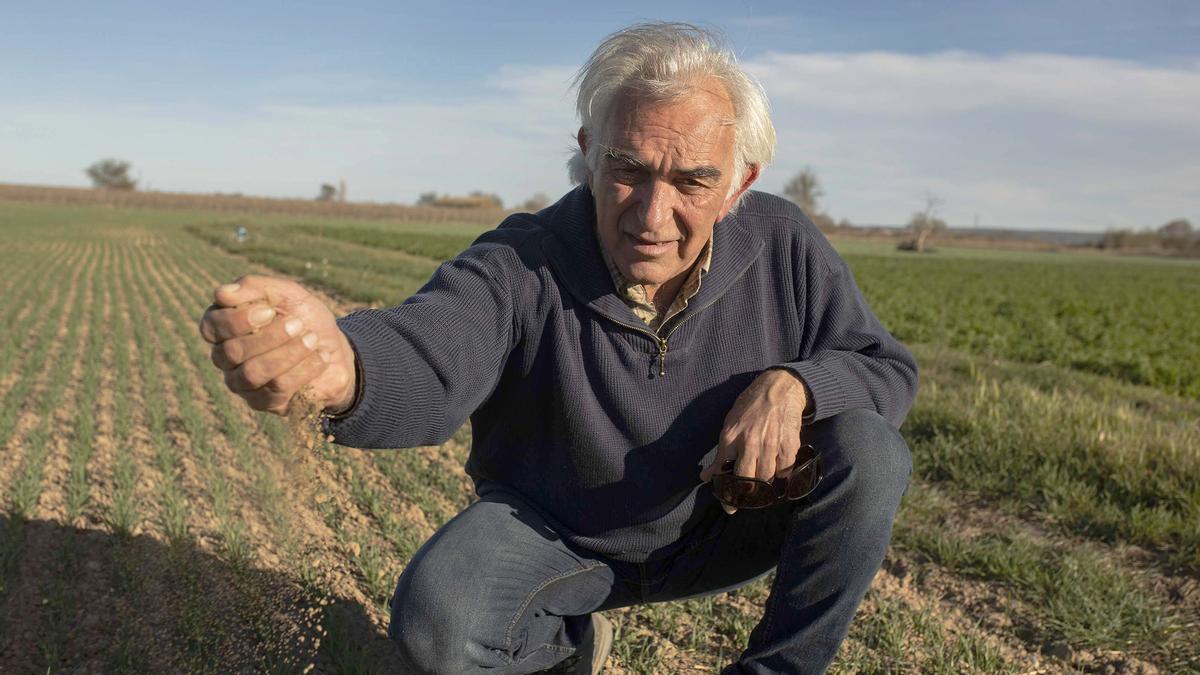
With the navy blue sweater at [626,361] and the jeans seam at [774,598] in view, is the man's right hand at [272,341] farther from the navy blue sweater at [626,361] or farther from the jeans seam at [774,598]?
the jeans seam at [774,598]

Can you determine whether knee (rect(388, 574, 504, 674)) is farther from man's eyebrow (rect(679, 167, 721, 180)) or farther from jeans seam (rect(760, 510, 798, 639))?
man's eyebrow (rect(679, 167, 721, 180))

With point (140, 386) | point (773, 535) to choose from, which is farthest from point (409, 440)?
point (140, 386)

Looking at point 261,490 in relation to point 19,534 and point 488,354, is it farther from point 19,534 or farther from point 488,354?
point 488,354

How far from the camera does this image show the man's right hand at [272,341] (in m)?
1.42

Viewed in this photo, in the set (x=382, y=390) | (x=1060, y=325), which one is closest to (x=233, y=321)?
(x=382, y=390)

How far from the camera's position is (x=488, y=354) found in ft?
7.10

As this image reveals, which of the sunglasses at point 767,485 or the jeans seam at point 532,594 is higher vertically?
the sunglasses at point 767,485

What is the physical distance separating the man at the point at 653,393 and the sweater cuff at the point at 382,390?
0.06 meters

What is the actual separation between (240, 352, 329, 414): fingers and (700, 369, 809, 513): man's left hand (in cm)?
101

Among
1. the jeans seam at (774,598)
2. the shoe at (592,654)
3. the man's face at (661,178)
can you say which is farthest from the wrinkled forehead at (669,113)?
the shoe at (592,654)

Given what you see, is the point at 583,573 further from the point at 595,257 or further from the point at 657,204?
the point at 657,204

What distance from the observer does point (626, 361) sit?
7.63ft

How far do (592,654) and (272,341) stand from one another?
1.53 metres

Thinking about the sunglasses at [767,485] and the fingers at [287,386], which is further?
the sunglasses at [767,485]
